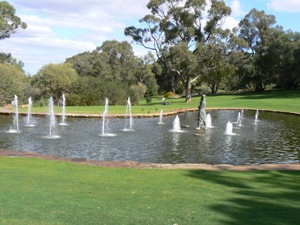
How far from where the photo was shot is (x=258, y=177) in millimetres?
9219

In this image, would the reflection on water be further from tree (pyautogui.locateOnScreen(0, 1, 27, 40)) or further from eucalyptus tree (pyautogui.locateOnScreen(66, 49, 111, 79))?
eucalyptus tree (pyautogui.locateOnScreen(66, 49, 111, 79))

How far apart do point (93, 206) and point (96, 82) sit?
1434 inches

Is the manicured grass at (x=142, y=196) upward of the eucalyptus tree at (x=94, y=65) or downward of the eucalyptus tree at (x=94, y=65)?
downward

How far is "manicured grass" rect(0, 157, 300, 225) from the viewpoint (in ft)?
17.8

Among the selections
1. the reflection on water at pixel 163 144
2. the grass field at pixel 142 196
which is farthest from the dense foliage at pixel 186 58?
the grass field at pixel 142 196

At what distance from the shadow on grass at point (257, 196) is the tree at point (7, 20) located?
3874 centimetres

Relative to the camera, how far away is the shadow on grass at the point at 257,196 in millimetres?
5539

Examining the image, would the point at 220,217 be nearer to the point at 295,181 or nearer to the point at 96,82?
the point at 295,181

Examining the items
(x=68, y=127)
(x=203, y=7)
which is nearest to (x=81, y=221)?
(x=68, y=127)

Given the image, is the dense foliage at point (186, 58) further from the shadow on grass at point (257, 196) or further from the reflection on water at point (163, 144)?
the shadow on grass at point (257, 196)

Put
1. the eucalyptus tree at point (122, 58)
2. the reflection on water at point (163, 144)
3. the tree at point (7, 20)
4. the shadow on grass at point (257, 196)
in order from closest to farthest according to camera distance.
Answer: the shadow on grass at point (257, 196) → the reflection on water at point (163, 144) → the tree at point (7, 20) → the eucalyptus tree at point (122, 58)

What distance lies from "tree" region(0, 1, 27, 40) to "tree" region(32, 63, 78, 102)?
591 cm

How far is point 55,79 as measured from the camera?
138 ft

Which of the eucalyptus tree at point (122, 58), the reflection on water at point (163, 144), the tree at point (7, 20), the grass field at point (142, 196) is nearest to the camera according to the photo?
the grass field at point (142, 196)
